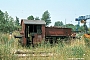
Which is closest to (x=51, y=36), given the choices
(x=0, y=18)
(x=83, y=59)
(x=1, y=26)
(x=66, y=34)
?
(x=66, y=34)

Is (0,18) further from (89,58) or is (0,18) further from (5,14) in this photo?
(89,58)

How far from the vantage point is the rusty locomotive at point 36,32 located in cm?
1745

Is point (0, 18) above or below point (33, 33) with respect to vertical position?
above

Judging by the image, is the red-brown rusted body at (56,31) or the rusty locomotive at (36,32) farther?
the red-brown rusted body at (56,31)

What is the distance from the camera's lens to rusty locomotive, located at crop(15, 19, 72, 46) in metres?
17.5

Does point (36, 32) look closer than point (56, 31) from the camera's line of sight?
Yes

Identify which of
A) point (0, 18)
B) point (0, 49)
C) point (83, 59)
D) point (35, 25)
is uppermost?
point (0, 18)

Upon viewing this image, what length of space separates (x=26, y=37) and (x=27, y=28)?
990 millimetres

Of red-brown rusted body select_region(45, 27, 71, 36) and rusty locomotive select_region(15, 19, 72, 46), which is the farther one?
red-brown rusted body select_region(45, 27, 71, 36)

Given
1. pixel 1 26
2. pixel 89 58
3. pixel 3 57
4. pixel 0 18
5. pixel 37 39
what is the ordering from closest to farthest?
pixel 3 57, pixel 89 58, pixel 37 39, pixel 1 26, pixel 0 18

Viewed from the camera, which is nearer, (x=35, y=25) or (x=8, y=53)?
(x=8, y=53)

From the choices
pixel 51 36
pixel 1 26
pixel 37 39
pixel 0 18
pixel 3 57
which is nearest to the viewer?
pixel 3 57

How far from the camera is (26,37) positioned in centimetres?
1788

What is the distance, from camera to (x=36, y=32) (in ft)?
59.5
